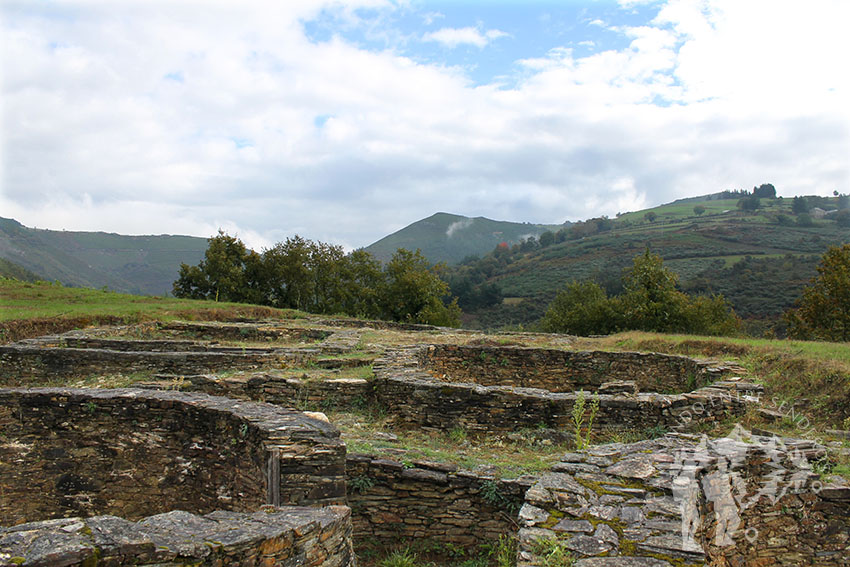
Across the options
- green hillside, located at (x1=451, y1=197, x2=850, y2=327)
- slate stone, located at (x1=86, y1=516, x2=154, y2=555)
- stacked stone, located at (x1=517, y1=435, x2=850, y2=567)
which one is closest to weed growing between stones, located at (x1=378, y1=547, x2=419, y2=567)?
stacked stone, located at (x1=517, y1=435, x2=850, y2=567)

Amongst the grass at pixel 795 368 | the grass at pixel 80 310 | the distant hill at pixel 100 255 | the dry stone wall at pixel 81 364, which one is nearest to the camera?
the grass at pixel 795 368

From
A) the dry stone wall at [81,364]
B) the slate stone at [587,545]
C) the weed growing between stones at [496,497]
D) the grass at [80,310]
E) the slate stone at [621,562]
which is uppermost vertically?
the grass at [80,310]

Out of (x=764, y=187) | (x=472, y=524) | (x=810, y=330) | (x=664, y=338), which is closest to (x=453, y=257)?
(x=764, y=187)

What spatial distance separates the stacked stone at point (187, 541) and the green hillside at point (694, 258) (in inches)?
2082

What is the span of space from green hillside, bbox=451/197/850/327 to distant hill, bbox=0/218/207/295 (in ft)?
194

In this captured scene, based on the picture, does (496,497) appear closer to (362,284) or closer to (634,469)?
(634,469)

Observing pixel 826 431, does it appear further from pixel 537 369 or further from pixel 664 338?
pixel 664 338

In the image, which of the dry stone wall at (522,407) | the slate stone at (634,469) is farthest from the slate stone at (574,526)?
the dry stone wall at (522,407)

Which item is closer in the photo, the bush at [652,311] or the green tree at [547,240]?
the bush at [652,311]

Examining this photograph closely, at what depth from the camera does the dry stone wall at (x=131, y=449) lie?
5000 millimetres

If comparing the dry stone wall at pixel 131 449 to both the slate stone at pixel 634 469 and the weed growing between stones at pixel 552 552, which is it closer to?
the weed growing between stones at pixel 552 552

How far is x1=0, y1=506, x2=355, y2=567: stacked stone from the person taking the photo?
2.48 meters

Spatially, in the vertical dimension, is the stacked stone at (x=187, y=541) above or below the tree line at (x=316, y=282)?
below

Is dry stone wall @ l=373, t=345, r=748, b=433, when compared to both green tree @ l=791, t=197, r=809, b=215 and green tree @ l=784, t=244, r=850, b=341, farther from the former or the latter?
green tree @ l=791, t=197, r=809, b=215
